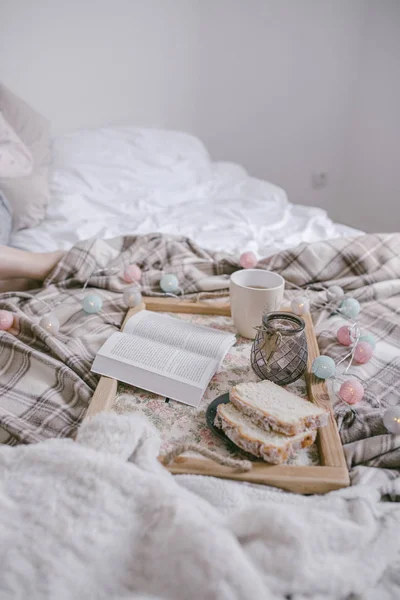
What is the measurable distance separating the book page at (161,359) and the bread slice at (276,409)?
0.09m

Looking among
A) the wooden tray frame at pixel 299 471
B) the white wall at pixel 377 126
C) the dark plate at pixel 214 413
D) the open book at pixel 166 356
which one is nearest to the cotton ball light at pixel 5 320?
the open book at pixel 166 356

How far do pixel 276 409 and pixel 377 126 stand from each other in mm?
2387

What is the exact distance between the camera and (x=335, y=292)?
4.25 ft

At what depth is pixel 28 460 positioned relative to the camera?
0.68 m

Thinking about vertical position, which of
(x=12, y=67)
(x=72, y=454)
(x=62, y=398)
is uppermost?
(x=12, y=67)

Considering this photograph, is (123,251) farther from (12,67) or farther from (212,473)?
(12,67)

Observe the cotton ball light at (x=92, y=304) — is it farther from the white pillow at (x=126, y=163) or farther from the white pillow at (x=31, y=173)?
the white pillow at (x=126, y=163)

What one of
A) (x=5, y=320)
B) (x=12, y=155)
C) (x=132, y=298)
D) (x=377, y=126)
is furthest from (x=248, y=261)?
(x=377, y=126)

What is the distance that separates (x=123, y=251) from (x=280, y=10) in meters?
1.78

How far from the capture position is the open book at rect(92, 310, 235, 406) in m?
0.87

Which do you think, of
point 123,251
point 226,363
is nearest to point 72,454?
point 226,363

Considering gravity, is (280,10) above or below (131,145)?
above

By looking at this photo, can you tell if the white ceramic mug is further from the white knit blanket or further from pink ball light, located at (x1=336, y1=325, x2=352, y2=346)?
the white knit blanket

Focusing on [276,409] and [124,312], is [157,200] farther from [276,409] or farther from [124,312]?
[276,409]
